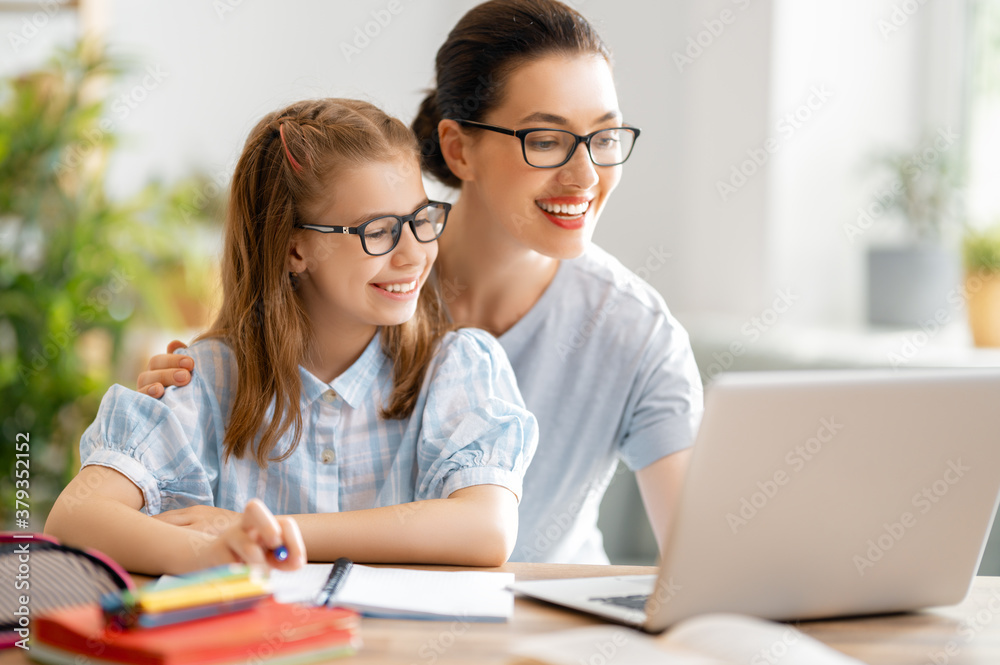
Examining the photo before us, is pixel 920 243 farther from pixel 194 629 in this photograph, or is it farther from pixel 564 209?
pixel 194 629

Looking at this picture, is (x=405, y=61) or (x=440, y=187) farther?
(x=405, y=61)

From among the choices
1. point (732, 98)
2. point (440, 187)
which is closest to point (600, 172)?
point (440, 187)

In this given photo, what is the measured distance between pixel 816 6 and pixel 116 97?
235 cm

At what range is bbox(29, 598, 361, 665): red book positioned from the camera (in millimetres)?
648

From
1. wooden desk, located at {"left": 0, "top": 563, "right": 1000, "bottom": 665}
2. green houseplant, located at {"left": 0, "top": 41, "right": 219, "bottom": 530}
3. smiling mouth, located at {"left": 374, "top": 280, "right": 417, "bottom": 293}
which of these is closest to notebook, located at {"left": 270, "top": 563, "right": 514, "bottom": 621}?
wooden desk, located at {"left": 0, "top": 563, "right": 1000, "bottom": 665}

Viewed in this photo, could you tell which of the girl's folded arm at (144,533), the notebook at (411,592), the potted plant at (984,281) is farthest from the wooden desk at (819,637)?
the potted plant at (984,281)

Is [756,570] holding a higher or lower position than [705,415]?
lower

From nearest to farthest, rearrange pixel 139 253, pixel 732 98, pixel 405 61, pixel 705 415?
pixel 705 415 < pixel 139 253 < pixel 732 98 < pixel 405 61

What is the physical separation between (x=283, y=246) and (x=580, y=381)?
58 centimetres

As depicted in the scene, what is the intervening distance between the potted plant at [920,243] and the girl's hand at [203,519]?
8.51 feet

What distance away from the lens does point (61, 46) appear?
2.78 metres

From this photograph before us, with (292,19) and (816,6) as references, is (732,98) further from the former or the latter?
(292,19)

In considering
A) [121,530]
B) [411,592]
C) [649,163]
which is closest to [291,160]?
[121,530]

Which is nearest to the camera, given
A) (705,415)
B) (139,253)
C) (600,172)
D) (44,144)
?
(705,415)
